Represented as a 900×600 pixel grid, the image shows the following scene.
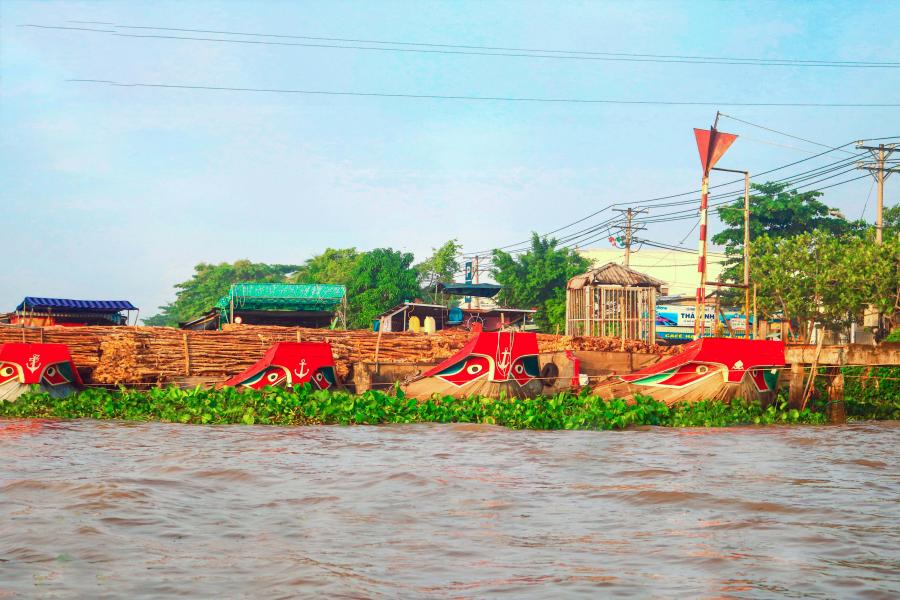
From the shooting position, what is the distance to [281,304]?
28.6 metres

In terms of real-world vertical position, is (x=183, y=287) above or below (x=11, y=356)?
above

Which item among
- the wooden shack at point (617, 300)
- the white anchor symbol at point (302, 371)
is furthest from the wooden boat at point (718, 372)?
the wooden shack at point (617, 300)

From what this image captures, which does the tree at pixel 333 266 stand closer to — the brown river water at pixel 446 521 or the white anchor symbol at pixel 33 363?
the white anchor symbol at pixel 33 363

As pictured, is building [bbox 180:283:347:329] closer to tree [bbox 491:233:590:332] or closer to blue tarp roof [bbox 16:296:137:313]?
blue tarp roof [bbox 16:296:137:313]

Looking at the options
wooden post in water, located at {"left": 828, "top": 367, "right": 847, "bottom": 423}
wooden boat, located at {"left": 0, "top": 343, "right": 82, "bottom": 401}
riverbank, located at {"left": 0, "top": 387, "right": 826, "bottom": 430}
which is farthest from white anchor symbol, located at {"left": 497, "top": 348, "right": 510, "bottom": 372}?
wooden boat, located at {"left": 0, "top": 343, "right": 82, "bottom": 401}

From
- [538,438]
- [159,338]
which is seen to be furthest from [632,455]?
[159,338]

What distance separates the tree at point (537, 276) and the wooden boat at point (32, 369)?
24.2 m

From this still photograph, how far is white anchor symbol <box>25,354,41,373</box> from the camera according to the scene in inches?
682

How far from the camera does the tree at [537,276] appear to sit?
40.1 m

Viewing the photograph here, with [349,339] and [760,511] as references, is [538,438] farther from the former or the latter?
[349,339]

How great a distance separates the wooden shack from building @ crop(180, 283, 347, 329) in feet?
25.0

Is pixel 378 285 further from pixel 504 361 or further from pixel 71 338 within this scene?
pixel 504 361

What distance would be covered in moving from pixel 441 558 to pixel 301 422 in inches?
391

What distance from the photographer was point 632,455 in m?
11.0
